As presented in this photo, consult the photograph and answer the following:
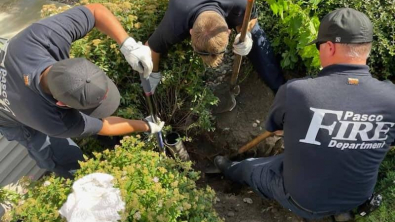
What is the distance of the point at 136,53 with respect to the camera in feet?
8.74

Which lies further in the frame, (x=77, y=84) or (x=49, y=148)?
(x=49, y=148)

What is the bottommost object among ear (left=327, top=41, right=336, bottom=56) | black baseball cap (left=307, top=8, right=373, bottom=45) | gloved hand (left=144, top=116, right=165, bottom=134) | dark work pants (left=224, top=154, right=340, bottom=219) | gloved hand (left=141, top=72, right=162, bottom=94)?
dark work pants (left=224, top=154, right=340, bottom=219)

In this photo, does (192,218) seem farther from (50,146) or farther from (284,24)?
(284,24)

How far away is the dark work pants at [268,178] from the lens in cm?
279

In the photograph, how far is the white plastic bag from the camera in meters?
2.02

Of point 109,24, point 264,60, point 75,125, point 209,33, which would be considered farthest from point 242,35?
point 75,125

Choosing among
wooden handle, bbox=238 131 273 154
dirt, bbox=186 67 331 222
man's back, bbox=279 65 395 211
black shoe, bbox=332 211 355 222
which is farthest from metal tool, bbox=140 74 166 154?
black shoe, bbox=332 211 355 222

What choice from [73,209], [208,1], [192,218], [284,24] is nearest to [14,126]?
[73,209]

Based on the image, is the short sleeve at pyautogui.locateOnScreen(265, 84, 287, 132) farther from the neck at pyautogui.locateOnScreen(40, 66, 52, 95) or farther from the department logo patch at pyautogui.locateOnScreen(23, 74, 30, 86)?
the department logo patch at pyautogui.locateOnScreen(23, 74, 30, 86)

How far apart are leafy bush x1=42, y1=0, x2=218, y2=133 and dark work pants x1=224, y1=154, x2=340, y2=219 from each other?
514 millimetres

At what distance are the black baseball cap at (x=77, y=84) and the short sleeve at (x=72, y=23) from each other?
15.3 inches

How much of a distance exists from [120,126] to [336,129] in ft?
5.02

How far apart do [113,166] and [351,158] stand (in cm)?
158

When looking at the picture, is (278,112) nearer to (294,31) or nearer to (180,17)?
(294,31)
